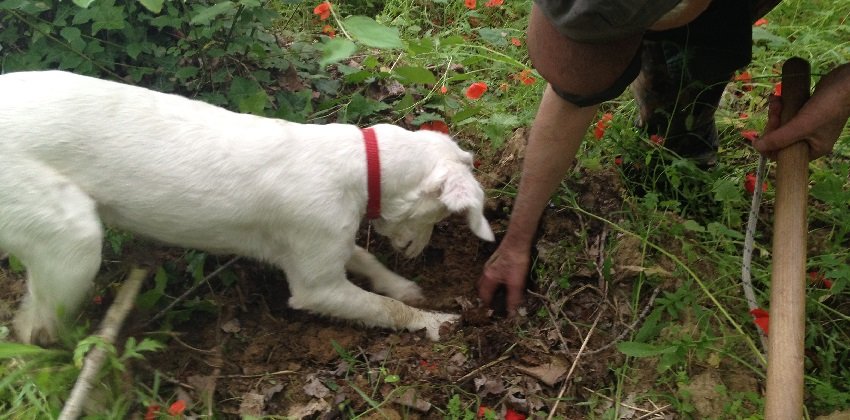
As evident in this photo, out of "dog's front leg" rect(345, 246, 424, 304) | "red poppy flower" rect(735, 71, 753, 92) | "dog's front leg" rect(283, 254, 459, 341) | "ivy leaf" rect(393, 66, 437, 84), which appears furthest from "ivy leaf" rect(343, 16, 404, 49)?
"red poppy flower" rect(735, 71, 753, 92)

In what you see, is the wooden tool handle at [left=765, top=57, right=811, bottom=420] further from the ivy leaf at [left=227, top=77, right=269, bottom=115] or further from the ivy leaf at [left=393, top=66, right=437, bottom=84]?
the ivy leaf at [left=227, top=77, right=269, bottom=115]

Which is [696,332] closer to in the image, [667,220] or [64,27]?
[667,220]

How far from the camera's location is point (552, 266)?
→ 3.07m

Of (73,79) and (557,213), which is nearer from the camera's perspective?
(73,79)

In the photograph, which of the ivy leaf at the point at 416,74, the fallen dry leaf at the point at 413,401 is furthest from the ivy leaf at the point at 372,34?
the fallen dry leaf at the point at 413,401

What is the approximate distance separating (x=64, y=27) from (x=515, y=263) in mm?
2480

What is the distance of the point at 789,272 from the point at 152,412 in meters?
2.38

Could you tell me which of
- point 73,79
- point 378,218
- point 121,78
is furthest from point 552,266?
point 121,78

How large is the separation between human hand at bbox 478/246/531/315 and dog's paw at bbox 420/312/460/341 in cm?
18

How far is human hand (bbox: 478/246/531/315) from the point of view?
2939mm

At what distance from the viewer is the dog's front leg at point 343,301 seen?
2791 millimetres

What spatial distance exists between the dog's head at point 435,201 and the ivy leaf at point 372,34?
64 cm

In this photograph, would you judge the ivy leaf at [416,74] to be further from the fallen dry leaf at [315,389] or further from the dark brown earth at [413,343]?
the fallen dry leaf at [315,389]

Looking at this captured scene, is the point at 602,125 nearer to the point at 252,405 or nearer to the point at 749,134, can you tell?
the point at 749,134
